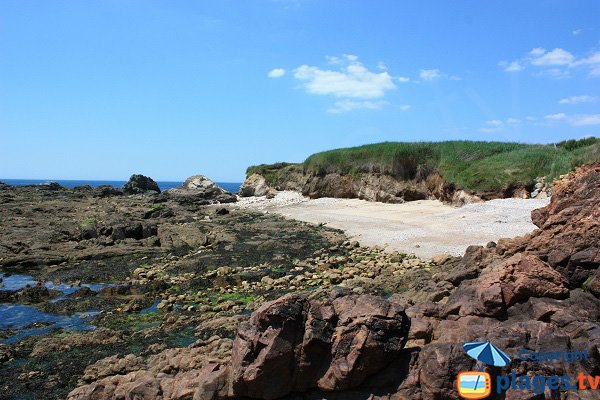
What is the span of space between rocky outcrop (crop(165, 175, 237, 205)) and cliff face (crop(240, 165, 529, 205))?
3.55 metres

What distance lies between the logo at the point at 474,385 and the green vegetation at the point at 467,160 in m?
19.9

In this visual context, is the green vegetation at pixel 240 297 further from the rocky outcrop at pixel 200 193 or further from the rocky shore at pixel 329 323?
the rocky outcrop at pixel 200 193

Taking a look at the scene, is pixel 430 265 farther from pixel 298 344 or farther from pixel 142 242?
pixel 142 242

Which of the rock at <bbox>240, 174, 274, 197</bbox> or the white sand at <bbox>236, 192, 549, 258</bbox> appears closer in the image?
the white sand at <bbox>236, 192, 549, 258</bbox>

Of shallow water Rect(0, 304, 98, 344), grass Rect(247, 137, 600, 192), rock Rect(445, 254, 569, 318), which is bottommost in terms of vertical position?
shallow water Rect(0, 304, 98, 344)

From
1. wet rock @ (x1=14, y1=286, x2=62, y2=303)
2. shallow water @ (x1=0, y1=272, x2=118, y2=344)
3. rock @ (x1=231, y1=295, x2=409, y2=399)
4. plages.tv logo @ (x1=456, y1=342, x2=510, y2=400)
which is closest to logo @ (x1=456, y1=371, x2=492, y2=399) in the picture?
plages.tv logo @ (x1=456, y1=342, x2=510, y2=400)

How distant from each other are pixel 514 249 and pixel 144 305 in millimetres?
10256

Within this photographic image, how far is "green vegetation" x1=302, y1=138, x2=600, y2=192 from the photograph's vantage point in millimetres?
25902

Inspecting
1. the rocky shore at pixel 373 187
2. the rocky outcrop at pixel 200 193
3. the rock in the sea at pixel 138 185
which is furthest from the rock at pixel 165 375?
the rock in the sea at pixel 138 185

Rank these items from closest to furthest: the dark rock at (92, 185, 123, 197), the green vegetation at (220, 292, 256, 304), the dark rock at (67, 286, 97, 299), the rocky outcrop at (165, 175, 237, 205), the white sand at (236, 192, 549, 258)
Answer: the green vegetation at (220, 292, 256, 304)
the dark rock at (67, 286, 97, 299)
the white sand at (236, 192, 549, 258)
the rocky outcrop at (165, 175, 237, 205)
the dark rock at (92, 185, 123, 197)

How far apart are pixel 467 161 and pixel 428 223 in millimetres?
10970

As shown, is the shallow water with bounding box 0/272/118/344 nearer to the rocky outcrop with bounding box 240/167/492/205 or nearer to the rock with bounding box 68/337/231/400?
the rock with bounding box 68/337/231/400

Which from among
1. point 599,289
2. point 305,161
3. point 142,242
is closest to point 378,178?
point 305,161

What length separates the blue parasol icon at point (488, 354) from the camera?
17.3 feet
